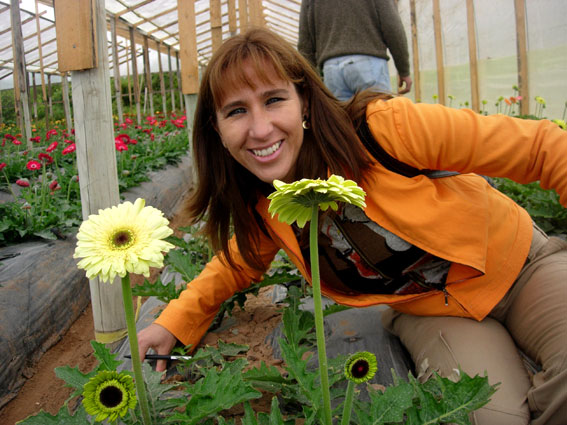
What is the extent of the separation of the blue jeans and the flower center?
3.45 m

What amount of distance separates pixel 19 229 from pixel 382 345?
2289 millimetres

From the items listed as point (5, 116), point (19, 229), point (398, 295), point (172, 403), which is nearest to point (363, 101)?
point (398, 295)

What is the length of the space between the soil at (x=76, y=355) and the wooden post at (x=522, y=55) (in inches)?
200

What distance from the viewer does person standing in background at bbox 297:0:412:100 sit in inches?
157

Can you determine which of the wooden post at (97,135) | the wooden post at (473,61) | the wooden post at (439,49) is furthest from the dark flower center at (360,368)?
the wooden post at (439,49)

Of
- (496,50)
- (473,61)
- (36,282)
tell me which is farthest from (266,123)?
(473,61)

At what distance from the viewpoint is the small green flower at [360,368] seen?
822mm

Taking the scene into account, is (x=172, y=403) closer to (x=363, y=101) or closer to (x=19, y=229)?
(x=363, y=101)

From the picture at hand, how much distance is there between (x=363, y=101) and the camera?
5.16 ft

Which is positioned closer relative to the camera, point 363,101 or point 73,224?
point 363,101

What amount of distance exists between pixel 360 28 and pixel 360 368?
367cm

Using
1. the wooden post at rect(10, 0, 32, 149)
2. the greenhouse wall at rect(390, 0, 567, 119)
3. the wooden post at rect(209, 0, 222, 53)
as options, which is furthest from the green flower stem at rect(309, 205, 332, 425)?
the wooden post at rect(10, 0, 32, 149)

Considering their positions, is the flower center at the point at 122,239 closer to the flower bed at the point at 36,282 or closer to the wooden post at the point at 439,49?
the flower bed at the point at 36,282

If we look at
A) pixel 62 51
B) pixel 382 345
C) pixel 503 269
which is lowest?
pixel 382 345
